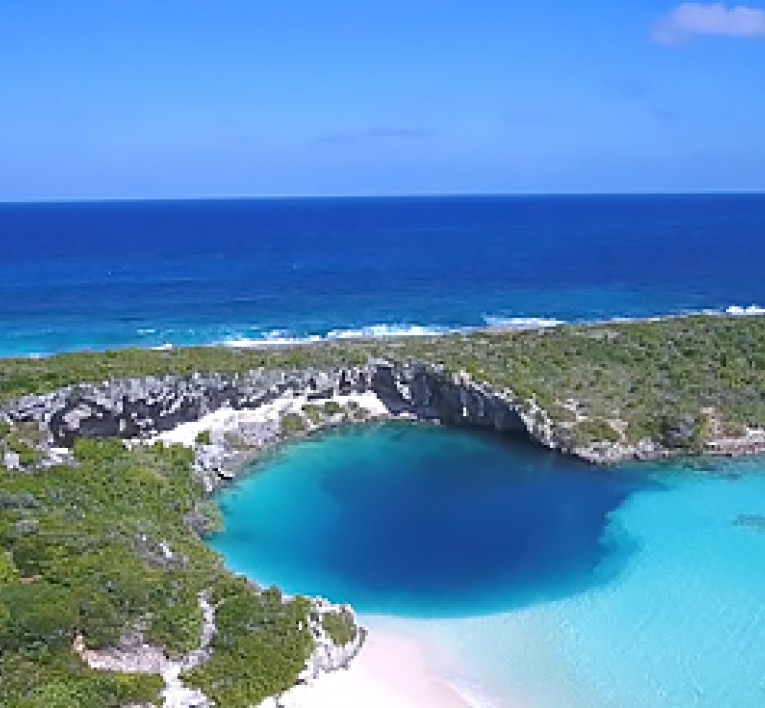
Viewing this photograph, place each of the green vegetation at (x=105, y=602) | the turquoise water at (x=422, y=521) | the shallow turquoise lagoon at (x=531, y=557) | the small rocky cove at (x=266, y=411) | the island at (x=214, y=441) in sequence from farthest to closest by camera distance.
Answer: the small rocky cove at (x=266, y=411)
the turquoise water at (x=422, y=521)
the shallow turquoise lagoon at (x=531, y=557)
the island at (x=214, y=441)
the green vegetation at (x=105, y=602)

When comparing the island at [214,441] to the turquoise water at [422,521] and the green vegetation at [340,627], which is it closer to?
the green vegetation at [340,627]

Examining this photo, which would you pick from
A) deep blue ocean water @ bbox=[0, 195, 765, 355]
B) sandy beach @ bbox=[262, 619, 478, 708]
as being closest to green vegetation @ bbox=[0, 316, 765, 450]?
sandy beach @ bbox=[262, 619, 478, 708]

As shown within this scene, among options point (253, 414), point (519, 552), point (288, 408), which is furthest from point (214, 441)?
point (519, 552)

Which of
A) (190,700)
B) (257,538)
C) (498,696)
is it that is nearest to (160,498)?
(257,538)

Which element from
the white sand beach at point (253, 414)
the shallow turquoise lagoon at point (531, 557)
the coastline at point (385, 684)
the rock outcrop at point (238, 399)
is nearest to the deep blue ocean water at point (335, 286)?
the white sand beach at point (253, 414)

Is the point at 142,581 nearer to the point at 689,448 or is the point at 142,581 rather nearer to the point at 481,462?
the point at 481,462

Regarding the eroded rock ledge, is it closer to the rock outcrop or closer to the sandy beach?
the rock outcrop

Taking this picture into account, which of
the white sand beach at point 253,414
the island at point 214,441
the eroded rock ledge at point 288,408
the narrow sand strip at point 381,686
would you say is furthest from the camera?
the white sand beach at point 253,414
